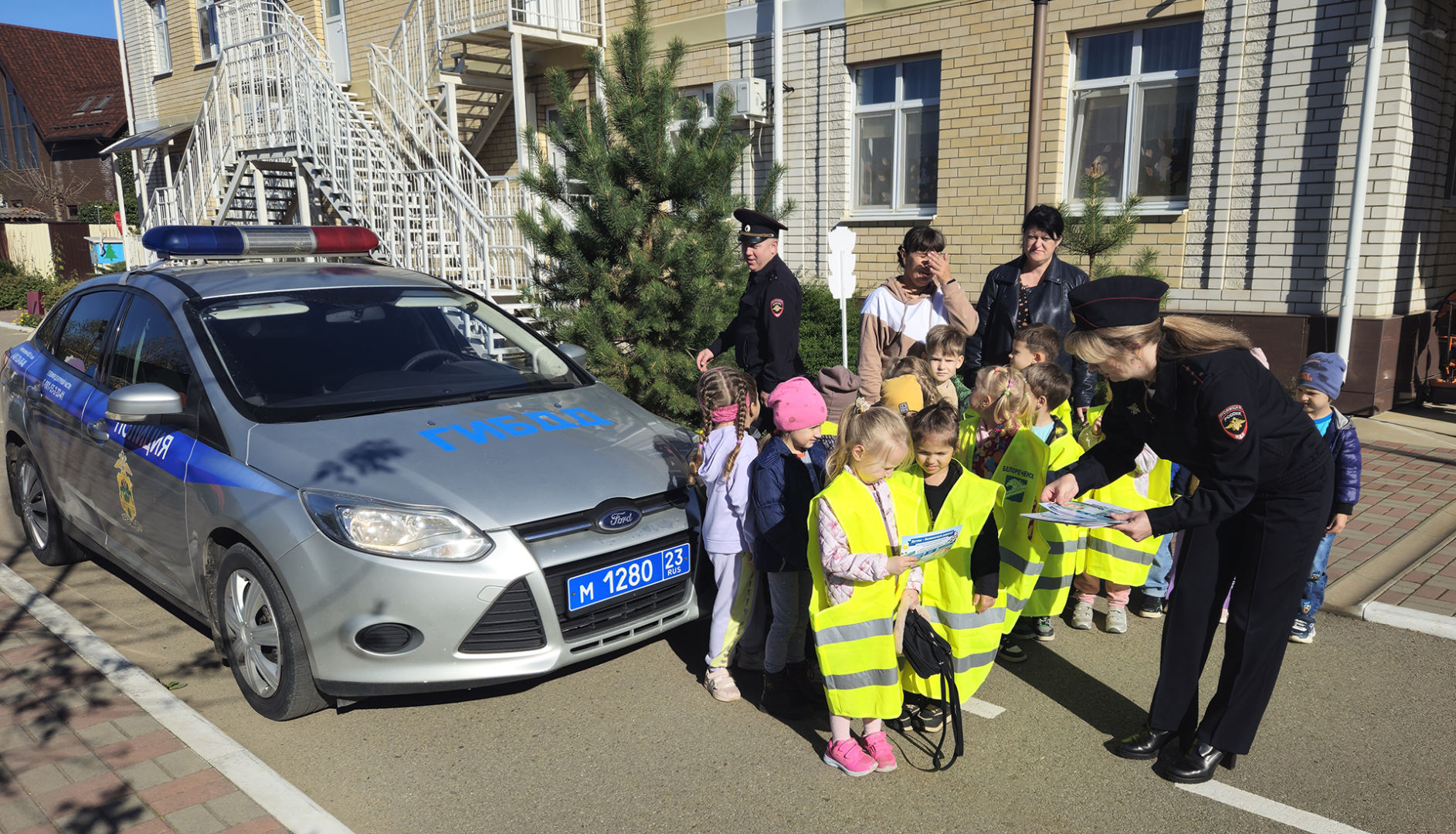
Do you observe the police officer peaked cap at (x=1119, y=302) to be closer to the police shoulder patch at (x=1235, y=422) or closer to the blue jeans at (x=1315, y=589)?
the police shoulder patch at (x=1235, y=422)

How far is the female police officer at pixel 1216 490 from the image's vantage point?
2.97 meters

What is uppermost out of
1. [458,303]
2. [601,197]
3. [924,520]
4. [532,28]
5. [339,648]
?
[532,28]

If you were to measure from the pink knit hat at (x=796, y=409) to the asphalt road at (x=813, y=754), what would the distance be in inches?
Result: 45.8

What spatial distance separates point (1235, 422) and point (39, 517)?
6.01 meters

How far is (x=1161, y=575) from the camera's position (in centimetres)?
475

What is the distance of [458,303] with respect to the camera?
16.8ft

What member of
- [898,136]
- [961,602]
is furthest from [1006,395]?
[898,136]

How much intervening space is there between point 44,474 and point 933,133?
900 cm

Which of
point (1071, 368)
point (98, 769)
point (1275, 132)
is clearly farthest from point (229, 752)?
point (1275, 132)

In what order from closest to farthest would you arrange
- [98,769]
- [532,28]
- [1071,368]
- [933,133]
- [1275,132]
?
1. [98,769]
2. [1071,368]
3. [1275,132]
4. [933,133]
5. [532,28]

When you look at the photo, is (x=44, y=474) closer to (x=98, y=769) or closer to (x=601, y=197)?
(x=98, y=769)

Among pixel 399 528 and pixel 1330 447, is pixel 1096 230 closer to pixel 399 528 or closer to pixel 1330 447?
pixel 1330 447

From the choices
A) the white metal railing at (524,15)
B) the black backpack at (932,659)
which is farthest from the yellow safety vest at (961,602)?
the white metal railing at (524,15)

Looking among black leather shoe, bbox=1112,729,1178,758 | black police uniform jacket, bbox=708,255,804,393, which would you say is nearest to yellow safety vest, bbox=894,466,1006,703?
black leather shoe, bbox=1112,729,1178,758
